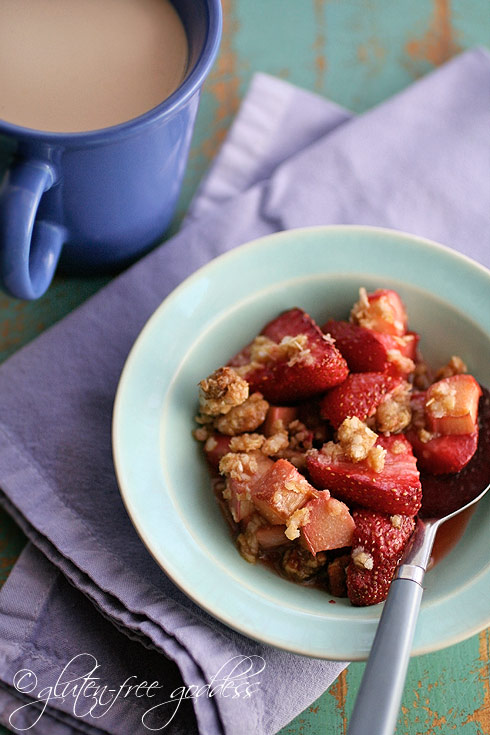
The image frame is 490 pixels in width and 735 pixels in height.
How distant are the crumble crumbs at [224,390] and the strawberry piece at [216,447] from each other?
0.05 m

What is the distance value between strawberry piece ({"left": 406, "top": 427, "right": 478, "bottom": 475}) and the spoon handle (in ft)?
0.57

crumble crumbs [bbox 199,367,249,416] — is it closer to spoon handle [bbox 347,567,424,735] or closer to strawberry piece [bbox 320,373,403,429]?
Result: strawberry piece [bbox 320,373,403,429]

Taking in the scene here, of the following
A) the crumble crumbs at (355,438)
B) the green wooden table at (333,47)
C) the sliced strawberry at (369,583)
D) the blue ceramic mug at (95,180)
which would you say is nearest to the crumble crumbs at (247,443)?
the crumble crumbs at (355,438)

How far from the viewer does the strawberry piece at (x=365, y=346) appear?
1.17 m

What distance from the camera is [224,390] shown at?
1.11 meters

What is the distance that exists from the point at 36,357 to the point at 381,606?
0.71m

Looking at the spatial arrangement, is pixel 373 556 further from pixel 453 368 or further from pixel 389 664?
pixel 453 368

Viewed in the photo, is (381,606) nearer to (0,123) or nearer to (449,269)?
(449,269)

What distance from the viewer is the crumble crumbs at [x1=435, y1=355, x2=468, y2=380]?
120 cm

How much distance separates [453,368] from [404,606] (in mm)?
403

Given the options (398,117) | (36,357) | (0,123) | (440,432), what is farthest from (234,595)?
(398,117)

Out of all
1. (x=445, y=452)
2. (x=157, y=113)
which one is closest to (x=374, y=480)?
(x=445, y=452)

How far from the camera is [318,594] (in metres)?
1.08

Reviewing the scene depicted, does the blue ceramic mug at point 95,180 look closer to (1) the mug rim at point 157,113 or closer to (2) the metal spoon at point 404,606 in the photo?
(1) the mug rim at point 157,113
